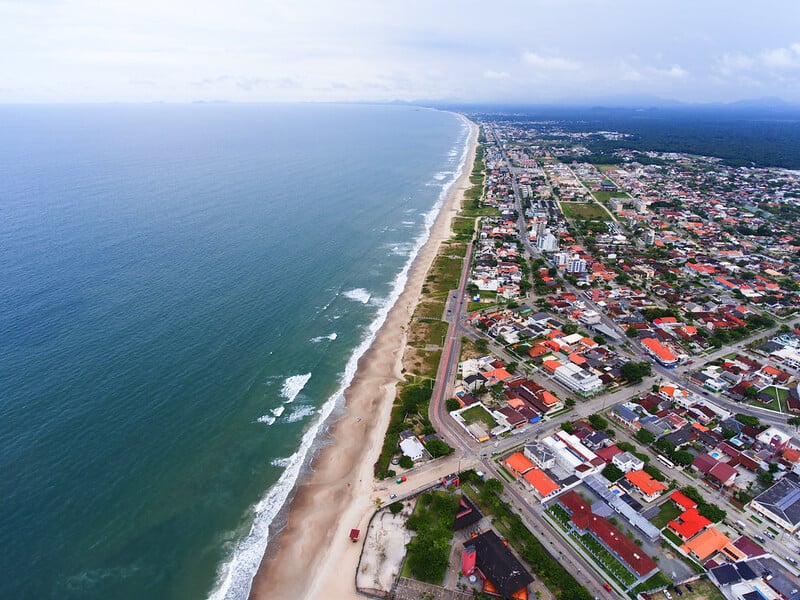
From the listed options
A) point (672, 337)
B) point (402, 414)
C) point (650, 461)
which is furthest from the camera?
point (672, 337)

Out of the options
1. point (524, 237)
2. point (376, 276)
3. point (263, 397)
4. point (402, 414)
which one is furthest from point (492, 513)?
point (524, 237)

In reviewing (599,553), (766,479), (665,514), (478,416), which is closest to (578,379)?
(478,416)

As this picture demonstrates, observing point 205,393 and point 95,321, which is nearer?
point 205,393

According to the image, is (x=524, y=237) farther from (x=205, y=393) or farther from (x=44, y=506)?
(x=44, y=506)

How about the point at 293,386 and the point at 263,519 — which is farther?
the point at 293,386

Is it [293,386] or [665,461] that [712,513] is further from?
[293,386]

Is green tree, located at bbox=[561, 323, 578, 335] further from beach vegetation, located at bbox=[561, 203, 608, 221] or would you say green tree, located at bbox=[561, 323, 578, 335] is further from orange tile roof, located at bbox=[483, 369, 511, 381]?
beach vegetation, located at bbox=[561, 203, 608, 221]

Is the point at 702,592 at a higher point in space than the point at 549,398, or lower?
lower
